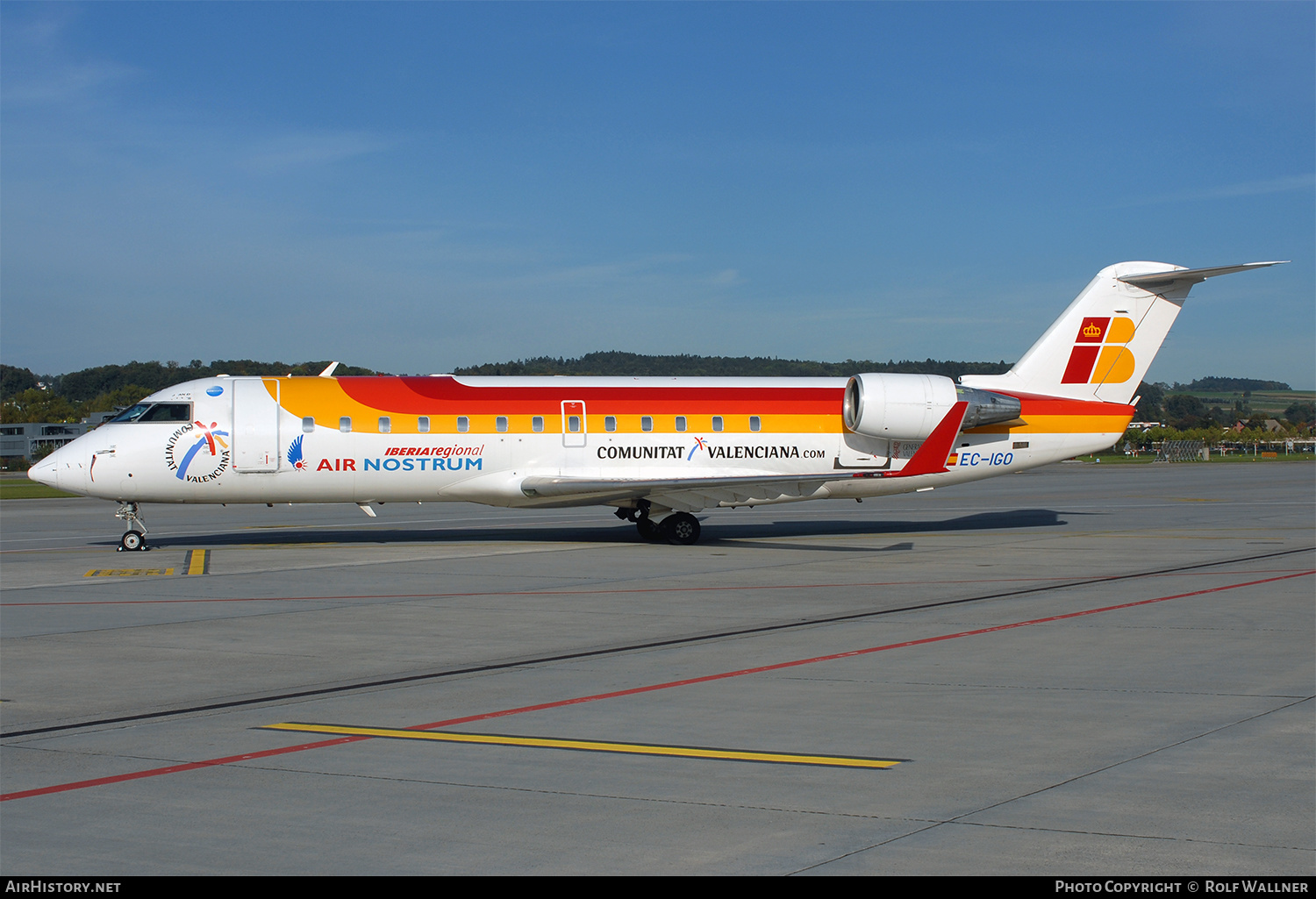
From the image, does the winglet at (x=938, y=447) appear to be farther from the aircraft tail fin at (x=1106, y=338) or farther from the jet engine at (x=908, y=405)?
the aircraft tail fin at (x=1106, y=338)

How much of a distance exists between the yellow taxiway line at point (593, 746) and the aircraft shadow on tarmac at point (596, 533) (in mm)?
16231

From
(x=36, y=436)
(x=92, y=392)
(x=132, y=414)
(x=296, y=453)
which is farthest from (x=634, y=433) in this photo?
(x=92, y=392)

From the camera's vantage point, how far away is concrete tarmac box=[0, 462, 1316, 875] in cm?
634

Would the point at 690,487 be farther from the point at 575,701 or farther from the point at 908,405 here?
the point at 575,701

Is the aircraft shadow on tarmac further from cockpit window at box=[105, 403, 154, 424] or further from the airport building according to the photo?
the airport building

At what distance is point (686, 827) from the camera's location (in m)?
6.60

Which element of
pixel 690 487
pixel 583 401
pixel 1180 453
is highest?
pixel 583 401

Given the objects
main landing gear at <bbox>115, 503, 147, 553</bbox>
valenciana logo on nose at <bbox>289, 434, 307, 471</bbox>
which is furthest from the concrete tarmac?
valenciana logo on nose at <bbox>289, 434, 307, 471</bbox>

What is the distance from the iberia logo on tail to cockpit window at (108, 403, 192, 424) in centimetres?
2012

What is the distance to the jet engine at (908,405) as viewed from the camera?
84.8 ft

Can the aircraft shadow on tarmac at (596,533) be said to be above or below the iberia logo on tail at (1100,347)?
below

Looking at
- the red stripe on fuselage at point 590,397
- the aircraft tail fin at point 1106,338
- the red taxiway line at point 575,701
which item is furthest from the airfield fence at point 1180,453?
the red taxiway line at point 575,701

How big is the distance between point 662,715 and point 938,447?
14409 mm

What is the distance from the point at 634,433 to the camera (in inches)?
1008
